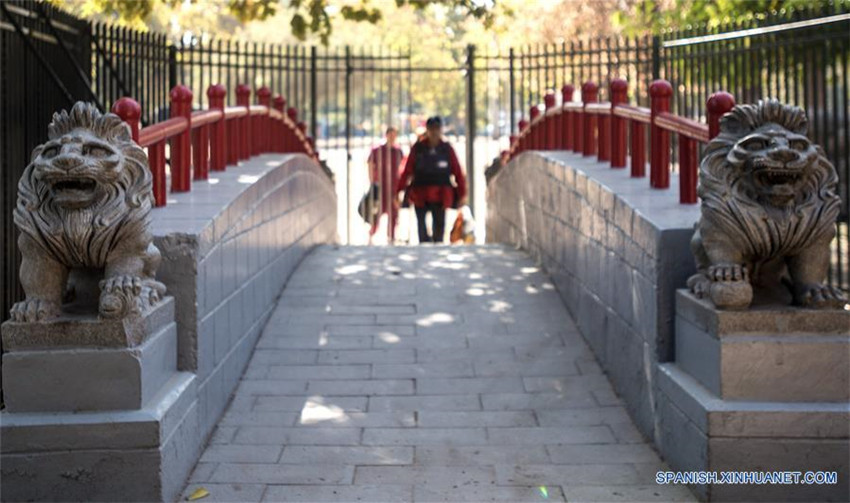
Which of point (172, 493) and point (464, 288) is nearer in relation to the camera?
point (172, 493)

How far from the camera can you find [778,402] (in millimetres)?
5004

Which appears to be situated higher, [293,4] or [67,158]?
[293,4]

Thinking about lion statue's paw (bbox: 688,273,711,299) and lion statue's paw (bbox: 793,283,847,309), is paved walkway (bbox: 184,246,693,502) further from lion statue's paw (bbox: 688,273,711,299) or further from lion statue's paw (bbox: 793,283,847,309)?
lion statue's paw (bbox: 793,283,847,309)

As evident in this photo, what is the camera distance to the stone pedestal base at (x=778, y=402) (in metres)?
4.94

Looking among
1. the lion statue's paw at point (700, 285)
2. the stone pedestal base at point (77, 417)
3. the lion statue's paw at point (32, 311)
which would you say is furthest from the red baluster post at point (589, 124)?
the lion statue's paw at point (32, 311)

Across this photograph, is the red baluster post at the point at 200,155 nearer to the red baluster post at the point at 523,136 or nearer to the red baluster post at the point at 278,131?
the red baluster post at the point at 278,131

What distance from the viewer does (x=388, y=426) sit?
6.36 meters

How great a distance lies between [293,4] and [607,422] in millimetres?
8416

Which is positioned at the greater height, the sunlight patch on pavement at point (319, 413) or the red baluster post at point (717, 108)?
the red baluster post at point (717, 108)

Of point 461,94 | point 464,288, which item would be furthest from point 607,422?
point 461,94

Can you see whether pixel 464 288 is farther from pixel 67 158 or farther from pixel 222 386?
pixel 67 158

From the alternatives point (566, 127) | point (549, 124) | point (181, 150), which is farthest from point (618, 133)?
point (181, 150)

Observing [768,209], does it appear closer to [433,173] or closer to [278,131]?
[278,131]

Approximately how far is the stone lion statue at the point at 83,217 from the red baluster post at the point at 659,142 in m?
3.65
